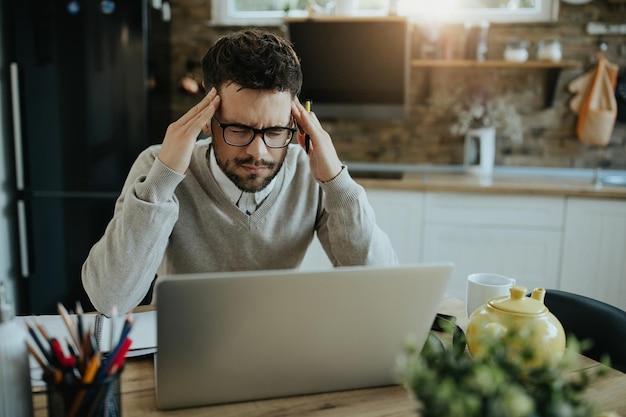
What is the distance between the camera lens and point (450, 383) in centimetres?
52

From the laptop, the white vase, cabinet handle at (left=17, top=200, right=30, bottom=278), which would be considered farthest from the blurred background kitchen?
the laptop

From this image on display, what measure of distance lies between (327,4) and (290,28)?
0.44 meters

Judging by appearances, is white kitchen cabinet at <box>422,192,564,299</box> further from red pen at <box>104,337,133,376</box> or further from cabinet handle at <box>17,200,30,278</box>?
red pen at <box>104,337,133,376</box>

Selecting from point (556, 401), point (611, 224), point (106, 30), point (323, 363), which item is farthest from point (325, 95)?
point (556, 401)

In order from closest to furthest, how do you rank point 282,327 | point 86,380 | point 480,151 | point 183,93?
point 86,380, point 282,327, point 480,151, point 183,93

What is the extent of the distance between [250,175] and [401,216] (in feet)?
5.24

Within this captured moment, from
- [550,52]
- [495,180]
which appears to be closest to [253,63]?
[495,180]

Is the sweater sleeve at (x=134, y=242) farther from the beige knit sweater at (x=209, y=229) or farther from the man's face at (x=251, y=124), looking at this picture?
the man's face at (x=251, y=124)

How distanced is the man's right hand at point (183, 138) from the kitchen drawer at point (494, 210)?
176 cm

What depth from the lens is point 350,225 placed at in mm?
1365

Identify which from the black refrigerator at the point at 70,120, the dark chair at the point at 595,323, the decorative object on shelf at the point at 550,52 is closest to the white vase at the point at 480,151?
the decorative object on shelf at the point at 550,52

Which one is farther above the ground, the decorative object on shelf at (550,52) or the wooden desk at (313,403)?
the decorative object on shelf at (550,52)

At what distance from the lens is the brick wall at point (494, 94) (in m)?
3.10

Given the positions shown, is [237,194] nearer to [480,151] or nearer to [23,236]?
[23,236]
